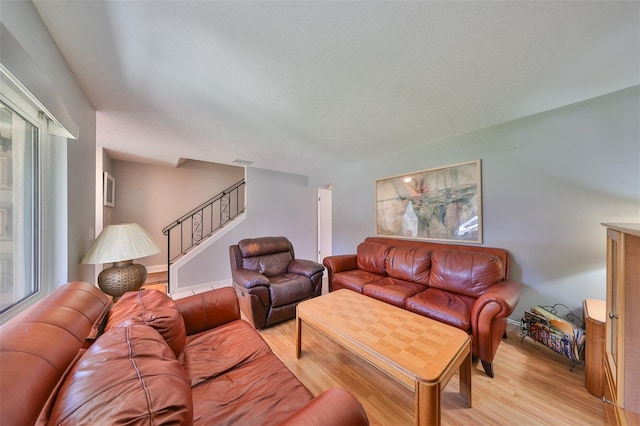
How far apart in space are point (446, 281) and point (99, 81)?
Result: 3.57 metres

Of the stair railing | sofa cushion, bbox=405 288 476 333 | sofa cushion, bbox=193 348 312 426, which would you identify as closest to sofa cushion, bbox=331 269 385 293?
sofa cushion, bbox=405 288 476 333

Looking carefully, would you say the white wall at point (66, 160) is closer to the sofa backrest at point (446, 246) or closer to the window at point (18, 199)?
the window at point (18, 199)

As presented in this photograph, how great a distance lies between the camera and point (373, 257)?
10.1 ft

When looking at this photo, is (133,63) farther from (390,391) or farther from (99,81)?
(390,391)

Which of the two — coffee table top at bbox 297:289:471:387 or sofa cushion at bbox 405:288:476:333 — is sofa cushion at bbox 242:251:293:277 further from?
sofa cushion at bbox 405:288:476:333

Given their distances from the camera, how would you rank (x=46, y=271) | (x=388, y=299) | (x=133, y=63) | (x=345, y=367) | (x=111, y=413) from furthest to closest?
(x=388, y=299) → (x=345, y=367) → (x=133, y=63) → (x=46, y=271) → (x=111, y=413)

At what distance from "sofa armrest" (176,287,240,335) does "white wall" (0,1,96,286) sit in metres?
0.79

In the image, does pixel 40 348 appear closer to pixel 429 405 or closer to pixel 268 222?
pixel 429 405

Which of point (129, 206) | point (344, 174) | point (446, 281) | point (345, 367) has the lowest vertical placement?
point (345, 367)

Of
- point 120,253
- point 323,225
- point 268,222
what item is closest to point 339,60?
point 120,253

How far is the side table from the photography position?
4.71 feet

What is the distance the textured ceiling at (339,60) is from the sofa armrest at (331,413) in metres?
1.73

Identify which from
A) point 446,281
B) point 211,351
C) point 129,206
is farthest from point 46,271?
point 129,206

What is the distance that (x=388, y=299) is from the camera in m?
2.25
